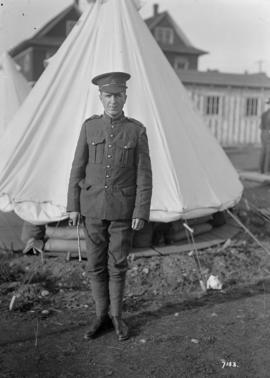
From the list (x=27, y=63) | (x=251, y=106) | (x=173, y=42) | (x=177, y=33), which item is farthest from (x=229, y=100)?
(x=27, y=63)

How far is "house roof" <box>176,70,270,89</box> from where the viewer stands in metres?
20.5

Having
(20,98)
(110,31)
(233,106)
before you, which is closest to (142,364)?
(110,31)

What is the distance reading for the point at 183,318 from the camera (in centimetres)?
360

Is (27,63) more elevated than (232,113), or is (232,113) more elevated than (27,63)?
(27,63)

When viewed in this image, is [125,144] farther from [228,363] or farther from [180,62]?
[180,62]

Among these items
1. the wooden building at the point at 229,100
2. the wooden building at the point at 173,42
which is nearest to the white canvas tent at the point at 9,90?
the wooden building at the point at 229,100

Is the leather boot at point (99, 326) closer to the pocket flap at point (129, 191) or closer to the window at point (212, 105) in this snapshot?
the pocket flap at point (129, 191)

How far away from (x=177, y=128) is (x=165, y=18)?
28.2m

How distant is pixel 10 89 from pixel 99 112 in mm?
4420

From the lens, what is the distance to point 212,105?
21.0m

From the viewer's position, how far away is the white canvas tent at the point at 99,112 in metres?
4.77

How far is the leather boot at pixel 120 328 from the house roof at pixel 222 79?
1783cm

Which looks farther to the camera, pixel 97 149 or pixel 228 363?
pixel 97 149

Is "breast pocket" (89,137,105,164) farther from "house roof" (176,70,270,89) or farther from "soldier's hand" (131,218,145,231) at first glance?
"house roof" (176,70,270,89)
